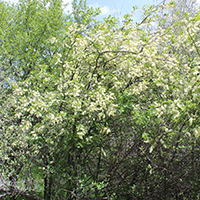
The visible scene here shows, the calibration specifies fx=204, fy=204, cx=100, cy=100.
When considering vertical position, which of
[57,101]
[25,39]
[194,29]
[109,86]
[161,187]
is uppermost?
[25,39]

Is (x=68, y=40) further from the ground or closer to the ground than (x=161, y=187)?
further from the ground

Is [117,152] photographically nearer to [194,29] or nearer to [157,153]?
[157,153]

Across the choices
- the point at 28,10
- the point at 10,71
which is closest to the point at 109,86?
the point at 10,71

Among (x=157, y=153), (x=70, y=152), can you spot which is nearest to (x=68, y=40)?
(x=70, y=152)

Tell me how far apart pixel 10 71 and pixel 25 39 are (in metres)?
1.54

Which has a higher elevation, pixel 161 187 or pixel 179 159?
pixel 179 159

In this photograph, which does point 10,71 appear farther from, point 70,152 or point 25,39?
point 70,152

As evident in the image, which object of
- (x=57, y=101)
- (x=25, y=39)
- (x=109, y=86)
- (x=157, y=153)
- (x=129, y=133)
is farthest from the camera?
(x=25, y=39)

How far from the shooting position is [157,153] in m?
3.92

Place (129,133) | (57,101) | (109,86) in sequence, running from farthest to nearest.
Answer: (109,86) → (129,133) → (57,101)

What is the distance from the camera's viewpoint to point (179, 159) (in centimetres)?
399

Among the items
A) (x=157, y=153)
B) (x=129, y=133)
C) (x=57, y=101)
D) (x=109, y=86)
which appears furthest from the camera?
(x=109, y=86)

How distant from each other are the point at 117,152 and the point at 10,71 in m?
5.56

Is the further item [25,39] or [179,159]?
[25,39]
